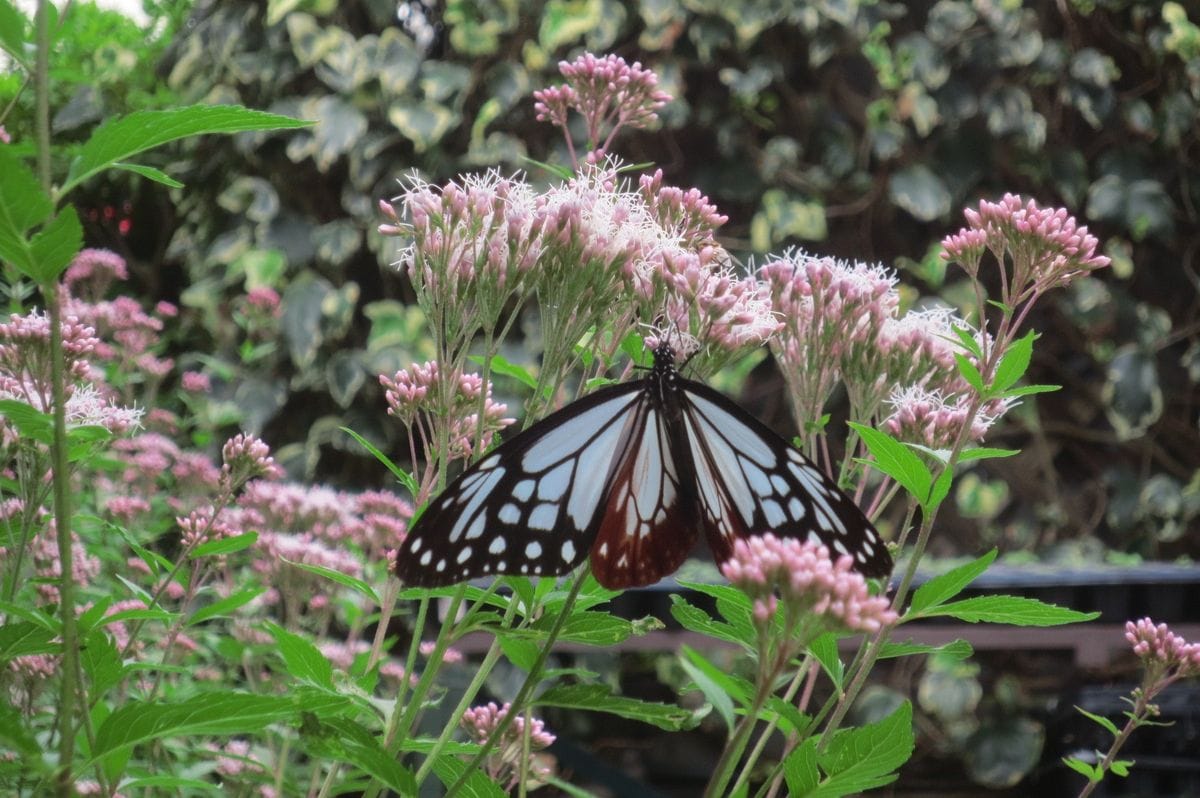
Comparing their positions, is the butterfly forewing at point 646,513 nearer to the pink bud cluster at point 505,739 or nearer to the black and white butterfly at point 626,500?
the black and white butterfly at point 626,500

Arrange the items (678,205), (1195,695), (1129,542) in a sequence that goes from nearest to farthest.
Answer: (678,205), (1195,695), (1129,542)

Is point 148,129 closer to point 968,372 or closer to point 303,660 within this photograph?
point 303,660

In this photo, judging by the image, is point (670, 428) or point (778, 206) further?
point (778, 206)

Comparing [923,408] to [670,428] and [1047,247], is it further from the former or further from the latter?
[670,428]

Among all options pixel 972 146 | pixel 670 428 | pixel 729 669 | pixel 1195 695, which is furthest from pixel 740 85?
pixel 670 428

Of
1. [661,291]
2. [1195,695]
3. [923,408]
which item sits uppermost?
[661,291]

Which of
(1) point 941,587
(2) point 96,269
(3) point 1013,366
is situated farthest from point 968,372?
(2) point 96,269
